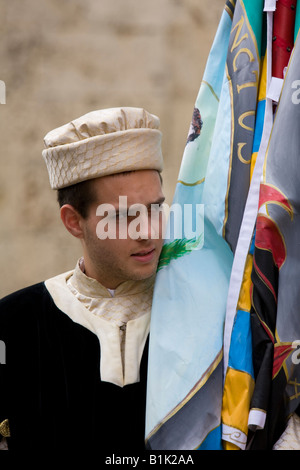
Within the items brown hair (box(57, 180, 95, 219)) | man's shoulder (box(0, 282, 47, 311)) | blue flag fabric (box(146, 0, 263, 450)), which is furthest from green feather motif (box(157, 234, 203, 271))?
man's shoulder (box(0, 282, 47, 311))

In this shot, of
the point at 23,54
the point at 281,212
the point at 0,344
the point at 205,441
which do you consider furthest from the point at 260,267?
the point at 23,54

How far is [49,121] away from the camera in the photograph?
8.59 ft

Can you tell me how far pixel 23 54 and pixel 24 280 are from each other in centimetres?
88

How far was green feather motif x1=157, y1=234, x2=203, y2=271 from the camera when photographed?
1.34 meters

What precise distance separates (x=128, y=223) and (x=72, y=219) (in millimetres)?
176

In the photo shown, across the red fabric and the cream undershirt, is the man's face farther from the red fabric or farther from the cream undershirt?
the red fabric

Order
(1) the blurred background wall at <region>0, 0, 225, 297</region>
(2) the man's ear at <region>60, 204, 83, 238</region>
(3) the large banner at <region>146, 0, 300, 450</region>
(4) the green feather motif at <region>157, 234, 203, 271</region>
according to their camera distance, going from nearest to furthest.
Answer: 1. (3) the large banner at <region>146, 0, 300, 450</region>
2. (4) the green feather motif at <region>157, 234, 203, 271</region>
3. (2) the man's ear at <region>60, 204, 83, 238</region>
4. (1) the blurred background wall at <region>0, 0, 225, 297</region>

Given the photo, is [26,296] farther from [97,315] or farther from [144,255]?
[144,255]

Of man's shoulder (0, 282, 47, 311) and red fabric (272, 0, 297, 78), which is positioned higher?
red fabric (272, 0, 297, 78)

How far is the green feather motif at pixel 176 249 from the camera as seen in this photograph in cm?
134

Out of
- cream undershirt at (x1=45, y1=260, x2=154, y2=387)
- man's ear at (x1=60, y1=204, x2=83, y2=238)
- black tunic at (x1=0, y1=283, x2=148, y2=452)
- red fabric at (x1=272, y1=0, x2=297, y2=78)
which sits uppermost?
red fabric at (x1=272, y1=0, x2=297, y2=78)

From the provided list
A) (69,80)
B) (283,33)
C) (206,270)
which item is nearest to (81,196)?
(206,270)

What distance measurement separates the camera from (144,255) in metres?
1.37

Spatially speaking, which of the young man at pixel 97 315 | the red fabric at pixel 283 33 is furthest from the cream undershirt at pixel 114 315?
the red fabric at pixel 283 33
